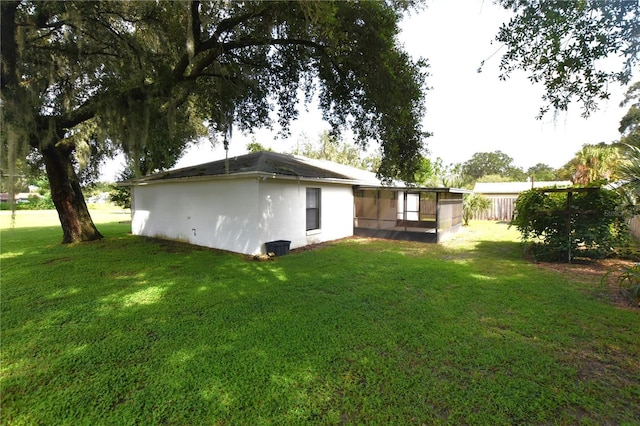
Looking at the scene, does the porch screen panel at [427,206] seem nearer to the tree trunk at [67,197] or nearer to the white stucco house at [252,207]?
the white stucco house at [252,207]

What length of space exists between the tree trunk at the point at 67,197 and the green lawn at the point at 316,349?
14.9 feet

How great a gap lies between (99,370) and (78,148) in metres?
7.43

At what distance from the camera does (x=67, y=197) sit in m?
10.3

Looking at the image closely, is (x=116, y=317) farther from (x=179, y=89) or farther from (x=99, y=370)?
(x=179, y=89)

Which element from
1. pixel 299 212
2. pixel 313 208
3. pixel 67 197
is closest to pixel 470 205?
pixel 313 208

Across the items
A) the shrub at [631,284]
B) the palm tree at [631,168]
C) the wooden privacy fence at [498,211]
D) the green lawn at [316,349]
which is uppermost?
the palm tree at [631,168]

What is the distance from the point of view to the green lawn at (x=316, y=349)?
2.49 meters

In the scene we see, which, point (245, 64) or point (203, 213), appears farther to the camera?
point (203, 213)

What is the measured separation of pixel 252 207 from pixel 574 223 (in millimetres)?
8669

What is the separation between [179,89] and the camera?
775 cm

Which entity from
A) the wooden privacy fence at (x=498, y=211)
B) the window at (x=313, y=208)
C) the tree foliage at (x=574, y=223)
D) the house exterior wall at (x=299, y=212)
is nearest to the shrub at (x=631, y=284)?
the tree foliage at (x=574, y=223)

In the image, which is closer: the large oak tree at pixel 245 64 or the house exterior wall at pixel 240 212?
the large oak tree at pixel 245 64

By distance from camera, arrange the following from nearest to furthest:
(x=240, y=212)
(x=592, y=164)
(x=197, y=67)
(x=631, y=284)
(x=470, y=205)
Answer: (x=631, y=284)
(x=197, y=67)
(x=240, y=212)
(x=592, y=164)
(x=470, y=205)

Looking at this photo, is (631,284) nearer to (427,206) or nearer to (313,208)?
(313,208)
